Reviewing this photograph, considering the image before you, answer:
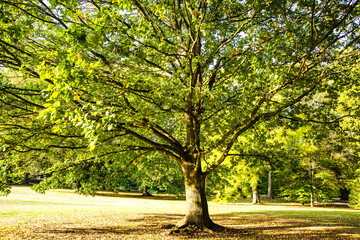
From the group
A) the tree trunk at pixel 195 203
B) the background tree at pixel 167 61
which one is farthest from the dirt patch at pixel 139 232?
the background tree at pixel 167 61

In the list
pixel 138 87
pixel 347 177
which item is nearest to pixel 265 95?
pixel 138 87

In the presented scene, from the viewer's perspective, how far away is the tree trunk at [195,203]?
9.56 m

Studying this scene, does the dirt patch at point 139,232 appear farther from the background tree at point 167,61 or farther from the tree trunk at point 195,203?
the background tree at point 167,61

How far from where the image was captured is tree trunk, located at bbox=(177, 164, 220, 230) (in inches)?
376

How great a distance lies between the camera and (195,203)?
966cm

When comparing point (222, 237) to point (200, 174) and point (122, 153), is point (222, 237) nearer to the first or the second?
point (200, 174)

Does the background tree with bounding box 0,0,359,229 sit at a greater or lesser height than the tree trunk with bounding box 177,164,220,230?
greater

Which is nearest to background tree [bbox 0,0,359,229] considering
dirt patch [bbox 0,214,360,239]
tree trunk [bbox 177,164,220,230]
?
tree trunk [bbox 177,164,220,230]

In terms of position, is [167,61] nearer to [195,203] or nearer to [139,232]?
[195,203]

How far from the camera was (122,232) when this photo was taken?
9.62 metres

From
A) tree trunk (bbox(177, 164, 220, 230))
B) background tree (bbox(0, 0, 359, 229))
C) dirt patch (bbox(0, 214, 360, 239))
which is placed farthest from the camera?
tree trunk (bbox(177, 164, 220, 230))

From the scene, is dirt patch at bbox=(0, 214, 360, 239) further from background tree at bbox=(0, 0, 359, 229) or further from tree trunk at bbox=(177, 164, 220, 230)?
background tree at bbox=(0, 0, 359, 229)

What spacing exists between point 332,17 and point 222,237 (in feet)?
25.8

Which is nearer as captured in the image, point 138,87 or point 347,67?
point 138,87
